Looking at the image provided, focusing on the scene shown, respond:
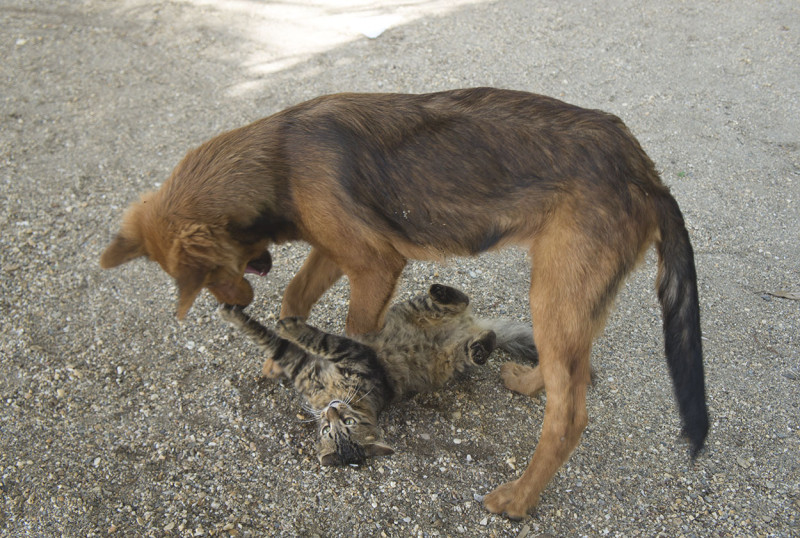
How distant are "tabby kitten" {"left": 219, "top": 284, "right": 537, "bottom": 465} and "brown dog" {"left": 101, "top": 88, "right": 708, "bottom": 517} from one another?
558 mm

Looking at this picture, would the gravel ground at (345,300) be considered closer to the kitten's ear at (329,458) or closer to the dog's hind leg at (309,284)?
the kitten's ear at (329,458)

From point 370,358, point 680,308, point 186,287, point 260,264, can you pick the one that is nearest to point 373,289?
point 370,358

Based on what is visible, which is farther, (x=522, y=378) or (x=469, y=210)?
(x=522, y=378)

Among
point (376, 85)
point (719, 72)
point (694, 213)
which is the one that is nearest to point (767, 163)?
Answer: point (694, 213)

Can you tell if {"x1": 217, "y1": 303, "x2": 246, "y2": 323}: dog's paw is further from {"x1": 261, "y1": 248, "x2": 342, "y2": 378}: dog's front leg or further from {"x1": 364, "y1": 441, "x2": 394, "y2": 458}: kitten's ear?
{"x1": 364, "y1": 441, "x2": 394, "y2": 458}: kitten's ear

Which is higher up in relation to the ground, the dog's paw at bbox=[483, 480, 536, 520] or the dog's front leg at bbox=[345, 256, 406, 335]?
the dog's front leg at bbox=[345, 256, 406, 335]

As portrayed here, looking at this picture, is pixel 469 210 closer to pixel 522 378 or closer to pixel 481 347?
pixel 481 347

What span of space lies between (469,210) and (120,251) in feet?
5.88

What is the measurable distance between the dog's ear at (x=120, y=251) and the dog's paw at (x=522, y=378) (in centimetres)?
226

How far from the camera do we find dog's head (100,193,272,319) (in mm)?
3096

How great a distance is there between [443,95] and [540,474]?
2.05 meters

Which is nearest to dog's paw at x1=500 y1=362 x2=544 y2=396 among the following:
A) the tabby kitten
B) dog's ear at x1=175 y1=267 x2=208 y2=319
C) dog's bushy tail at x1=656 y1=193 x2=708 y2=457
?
the tabby kitten

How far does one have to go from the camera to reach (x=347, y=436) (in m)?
3.48

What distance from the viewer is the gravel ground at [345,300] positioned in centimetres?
334
